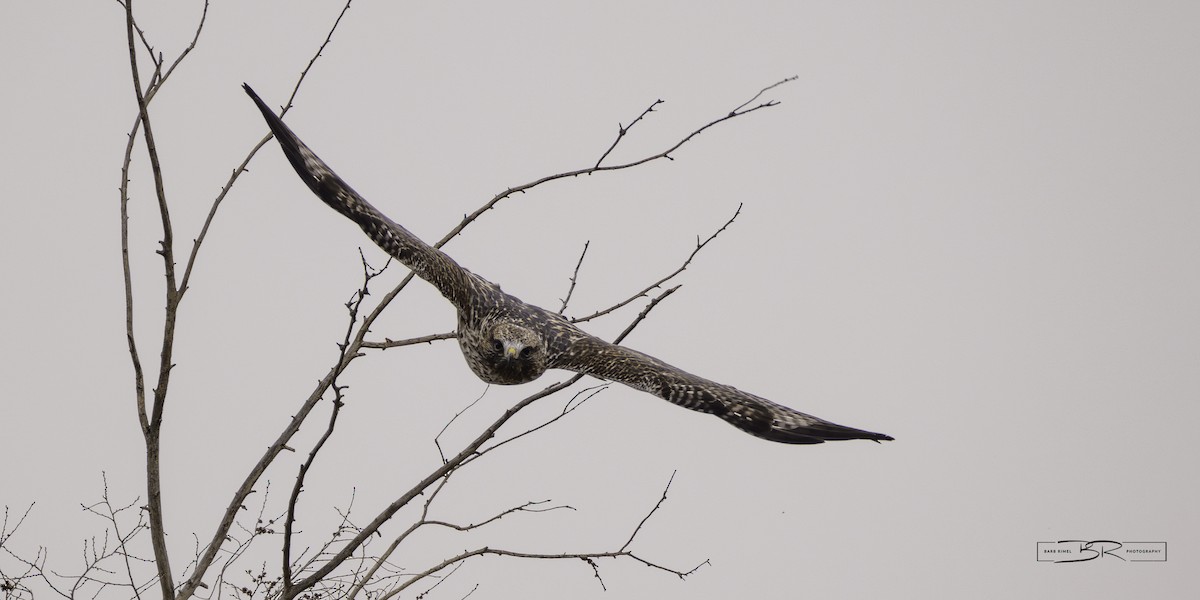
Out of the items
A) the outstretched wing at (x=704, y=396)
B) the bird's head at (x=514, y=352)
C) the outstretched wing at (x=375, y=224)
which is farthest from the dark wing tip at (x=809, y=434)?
the outstretched wing at (x=375, y=224)

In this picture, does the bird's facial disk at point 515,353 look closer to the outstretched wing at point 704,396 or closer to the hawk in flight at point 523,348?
the hawk in flight at point 523,348

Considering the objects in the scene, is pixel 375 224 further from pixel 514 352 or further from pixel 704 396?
pixel 704 396

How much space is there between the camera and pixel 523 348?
544 centimetres

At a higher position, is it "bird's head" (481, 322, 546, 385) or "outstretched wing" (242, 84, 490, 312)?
"outstretched wing" (242, 84, 490, 312)

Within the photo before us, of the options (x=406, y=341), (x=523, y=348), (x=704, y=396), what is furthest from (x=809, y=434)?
(x=406, y=341)

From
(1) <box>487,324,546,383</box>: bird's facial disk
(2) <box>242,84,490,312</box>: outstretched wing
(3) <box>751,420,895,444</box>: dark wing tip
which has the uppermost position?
(2) <box>242,84,490,312</box>: outstretched wing

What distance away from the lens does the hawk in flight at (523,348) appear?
17.8ft

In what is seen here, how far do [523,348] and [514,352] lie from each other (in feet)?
0.22

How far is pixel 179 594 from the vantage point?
4668mm

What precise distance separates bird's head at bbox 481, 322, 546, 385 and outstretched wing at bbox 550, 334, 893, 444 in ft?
0.41

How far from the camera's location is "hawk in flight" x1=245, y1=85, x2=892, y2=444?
5422 millimetres

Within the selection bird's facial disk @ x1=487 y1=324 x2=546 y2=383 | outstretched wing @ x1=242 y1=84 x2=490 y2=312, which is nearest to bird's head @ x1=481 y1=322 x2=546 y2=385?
bird's facial disk @ x1=487 y1=324 x2=546 y2=383

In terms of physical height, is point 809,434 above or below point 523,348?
below

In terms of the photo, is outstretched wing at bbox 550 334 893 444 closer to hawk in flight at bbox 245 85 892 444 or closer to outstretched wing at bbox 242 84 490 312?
hawk in flight at bbox 245 85 892 444
